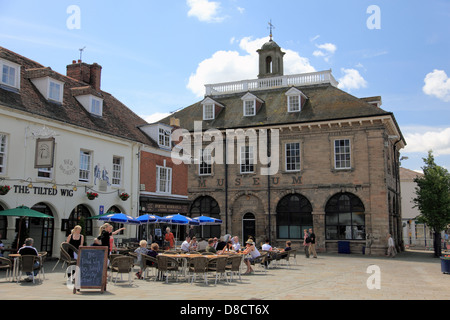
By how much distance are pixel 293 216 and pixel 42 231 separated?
1721 centimetres

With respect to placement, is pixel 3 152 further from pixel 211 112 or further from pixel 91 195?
pixel 211 112

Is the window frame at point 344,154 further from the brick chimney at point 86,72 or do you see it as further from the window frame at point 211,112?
the brick chimney at point 86,72

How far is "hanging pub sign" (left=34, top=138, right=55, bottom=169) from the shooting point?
17.9m

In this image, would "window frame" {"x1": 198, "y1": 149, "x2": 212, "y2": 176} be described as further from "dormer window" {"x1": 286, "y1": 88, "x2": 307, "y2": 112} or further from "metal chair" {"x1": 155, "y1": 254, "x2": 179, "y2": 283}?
"metal chair" {"x1": 155, "y1": 254, "x2": 179, "y2": 283}

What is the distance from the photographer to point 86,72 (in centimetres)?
2597

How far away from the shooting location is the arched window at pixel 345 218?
29.0 metres

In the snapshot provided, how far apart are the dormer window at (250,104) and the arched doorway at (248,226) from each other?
7633 millimetres

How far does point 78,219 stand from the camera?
20594 mm

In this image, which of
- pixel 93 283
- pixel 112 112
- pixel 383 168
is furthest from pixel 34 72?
pixel 383 168

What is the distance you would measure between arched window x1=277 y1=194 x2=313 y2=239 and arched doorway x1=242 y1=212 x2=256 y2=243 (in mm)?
1911

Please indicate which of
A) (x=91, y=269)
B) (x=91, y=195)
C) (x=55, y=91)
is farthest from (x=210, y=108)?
(x=91, y=269)

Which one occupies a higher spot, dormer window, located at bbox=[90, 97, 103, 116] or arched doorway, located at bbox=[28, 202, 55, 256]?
dormer window, located at bbox=[90, 97, 103, 116]

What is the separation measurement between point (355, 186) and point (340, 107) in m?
5.51

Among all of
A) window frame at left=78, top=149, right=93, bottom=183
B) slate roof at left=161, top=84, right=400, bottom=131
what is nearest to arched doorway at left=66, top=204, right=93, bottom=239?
window frame at left=78, top=149, right=93, bottom=183
